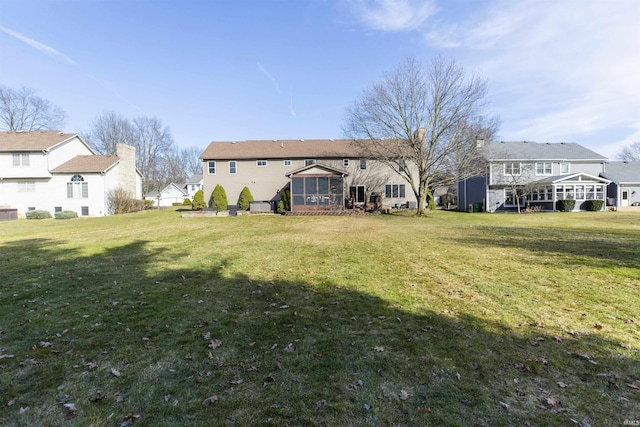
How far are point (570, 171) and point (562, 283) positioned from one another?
127ft

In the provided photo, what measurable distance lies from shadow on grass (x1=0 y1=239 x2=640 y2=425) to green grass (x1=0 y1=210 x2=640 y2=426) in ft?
0.06

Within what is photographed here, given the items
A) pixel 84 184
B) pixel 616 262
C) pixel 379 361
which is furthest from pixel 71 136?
pixel 616 262

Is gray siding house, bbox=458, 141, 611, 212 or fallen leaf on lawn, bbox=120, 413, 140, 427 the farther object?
gray siding house, bbox=458, 141, 611, 212

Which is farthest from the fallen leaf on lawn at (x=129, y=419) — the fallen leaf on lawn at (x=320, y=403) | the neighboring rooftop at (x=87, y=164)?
the neighboring rooftop at (x=87, y=164)

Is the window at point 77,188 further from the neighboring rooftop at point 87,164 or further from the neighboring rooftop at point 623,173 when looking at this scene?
the neighboring rooftop at point 623,173

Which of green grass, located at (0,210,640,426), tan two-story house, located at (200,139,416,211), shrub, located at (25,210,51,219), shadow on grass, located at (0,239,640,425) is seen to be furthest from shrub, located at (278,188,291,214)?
shadow on grass, located at (0,239,640,425)

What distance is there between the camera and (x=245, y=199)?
30484mm

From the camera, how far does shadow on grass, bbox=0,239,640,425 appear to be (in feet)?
9.12

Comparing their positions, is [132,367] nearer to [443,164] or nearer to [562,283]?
[562,283]

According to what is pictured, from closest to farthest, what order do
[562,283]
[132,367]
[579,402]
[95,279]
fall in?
[579,402] → [132,367] → [562,283] → [95,279]

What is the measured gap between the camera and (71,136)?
32375 millimetres

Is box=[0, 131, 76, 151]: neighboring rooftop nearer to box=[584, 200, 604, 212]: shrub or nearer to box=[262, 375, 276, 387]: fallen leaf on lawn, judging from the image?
box=[262, 375, 276, 387]: fallen leaf on lawn

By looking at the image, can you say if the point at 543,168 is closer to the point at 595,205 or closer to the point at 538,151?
the point at 538,151

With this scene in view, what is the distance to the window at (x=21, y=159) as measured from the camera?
29453 mm
